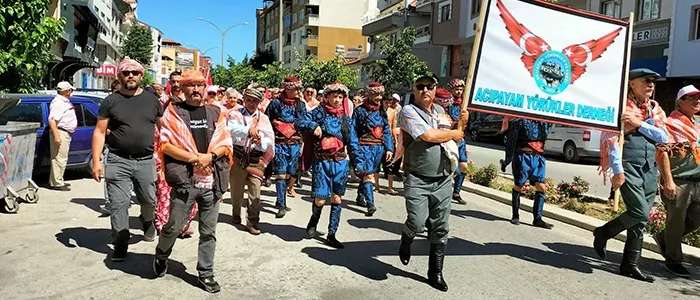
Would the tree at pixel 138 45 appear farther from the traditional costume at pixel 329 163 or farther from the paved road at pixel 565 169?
the traditional costume at pixel 329 163

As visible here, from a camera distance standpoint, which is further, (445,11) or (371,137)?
(445,11)

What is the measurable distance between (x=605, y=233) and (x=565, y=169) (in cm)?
1079

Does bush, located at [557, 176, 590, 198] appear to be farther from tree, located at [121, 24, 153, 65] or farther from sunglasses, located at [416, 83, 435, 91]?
tree, located at [121, 24, 153, 65]

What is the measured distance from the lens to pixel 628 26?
18.2 ft

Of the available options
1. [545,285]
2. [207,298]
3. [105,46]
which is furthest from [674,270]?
[105,46]

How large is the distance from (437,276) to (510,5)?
2.49 meters

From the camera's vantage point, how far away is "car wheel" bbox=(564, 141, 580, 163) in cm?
1806

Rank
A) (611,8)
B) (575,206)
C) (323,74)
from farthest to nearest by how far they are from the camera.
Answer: (323,74) < (611,8) < (575,206)

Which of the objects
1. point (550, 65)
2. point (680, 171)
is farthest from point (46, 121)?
point (680, 171)

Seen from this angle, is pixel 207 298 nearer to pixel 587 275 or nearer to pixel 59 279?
pixel 59 279

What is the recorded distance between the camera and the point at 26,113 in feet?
31.1

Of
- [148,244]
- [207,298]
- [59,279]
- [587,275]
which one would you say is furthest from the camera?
[148,244]

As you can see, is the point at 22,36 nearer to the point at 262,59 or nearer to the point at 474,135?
the point at 474,135

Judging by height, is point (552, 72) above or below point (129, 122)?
above
